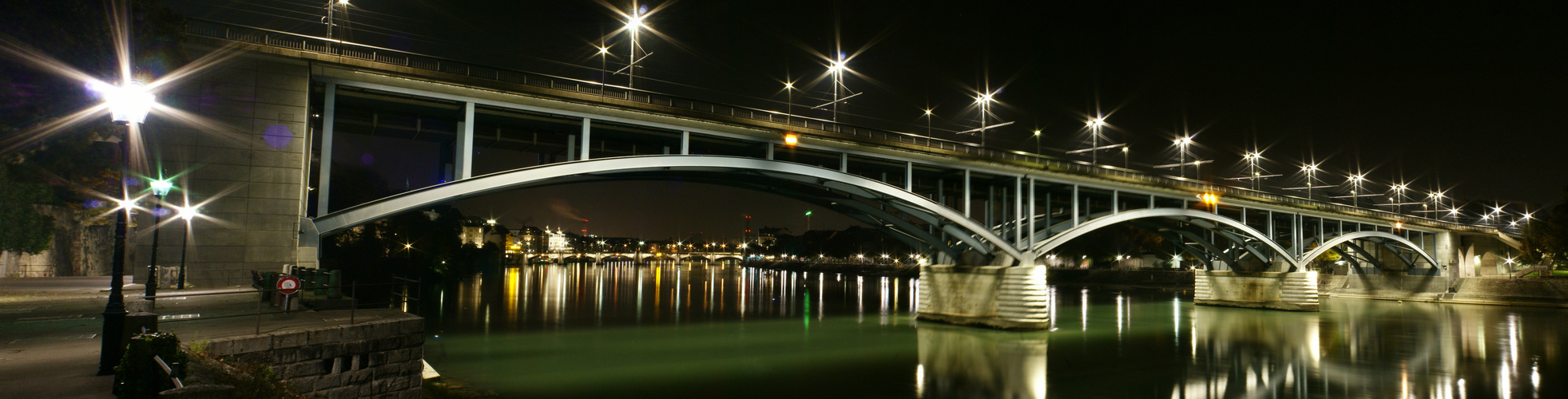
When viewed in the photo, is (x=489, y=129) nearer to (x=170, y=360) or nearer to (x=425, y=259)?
(x=170, y=360)

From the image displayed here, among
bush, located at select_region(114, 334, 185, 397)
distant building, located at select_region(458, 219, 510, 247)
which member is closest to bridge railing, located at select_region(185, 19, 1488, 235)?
bush, located at select_region(114, 334, 185, 397)

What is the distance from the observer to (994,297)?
29.4 m

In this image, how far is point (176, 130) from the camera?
15070mm

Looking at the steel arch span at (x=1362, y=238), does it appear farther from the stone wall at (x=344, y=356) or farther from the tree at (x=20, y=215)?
the tree at (x=20, y=215)

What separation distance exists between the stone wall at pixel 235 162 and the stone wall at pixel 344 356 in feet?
19.0

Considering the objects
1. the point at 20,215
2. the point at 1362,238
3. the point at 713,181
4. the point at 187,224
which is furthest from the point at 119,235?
the point at 1362,238

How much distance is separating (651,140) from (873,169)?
1037 cm

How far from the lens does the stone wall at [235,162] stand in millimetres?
14977

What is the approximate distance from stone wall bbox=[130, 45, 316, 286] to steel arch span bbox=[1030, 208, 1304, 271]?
24764 millimetres

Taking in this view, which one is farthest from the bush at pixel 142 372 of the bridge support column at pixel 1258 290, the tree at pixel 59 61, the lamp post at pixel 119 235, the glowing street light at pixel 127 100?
the bridge support column at pixel 1258 290

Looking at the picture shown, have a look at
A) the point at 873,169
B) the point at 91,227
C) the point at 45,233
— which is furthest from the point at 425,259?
the point at 873,169

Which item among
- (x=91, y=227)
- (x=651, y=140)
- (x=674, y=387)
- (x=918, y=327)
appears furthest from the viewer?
(x=91, y=227)

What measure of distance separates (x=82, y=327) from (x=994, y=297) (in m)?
26.1

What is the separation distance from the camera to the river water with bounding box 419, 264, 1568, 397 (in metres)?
19.0
